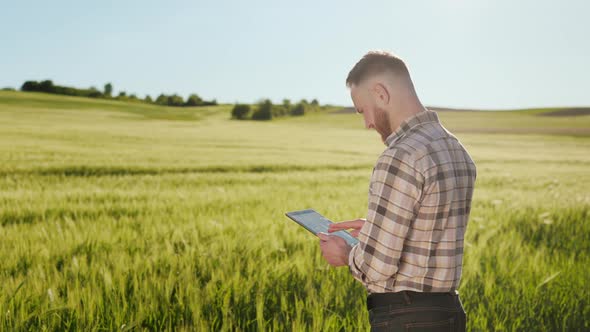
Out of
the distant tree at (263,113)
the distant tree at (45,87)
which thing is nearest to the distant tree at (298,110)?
the distant tree at (263,113)

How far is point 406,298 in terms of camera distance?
1.45 meters

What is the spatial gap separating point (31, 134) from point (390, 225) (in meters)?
27.4

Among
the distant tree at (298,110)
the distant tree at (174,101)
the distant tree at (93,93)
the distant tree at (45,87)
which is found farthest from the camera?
the distant tree at (174,101)

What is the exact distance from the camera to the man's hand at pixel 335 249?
1503 mm

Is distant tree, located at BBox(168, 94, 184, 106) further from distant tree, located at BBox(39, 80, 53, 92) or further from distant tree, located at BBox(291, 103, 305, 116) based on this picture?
distant tree, located at BBox(291, 103, 305, 116)

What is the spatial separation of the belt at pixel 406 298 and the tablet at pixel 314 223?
0.20m

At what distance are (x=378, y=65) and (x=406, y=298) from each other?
751mm

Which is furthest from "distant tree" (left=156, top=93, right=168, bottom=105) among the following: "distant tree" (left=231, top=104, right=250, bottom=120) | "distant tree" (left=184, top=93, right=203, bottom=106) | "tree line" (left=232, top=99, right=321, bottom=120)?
"distant tree" (left=231, top=104, right=250, bottom=120)

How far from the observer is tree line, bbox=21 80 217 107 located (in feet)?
303

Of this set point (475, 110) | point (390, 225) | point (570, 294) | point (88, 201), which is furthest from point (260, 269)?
point (475, 110)

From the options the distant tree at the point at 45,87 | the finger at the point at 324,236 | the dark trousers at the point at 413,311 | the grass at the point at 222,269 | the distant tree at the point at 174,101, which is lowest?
the grass at the point at 222,269

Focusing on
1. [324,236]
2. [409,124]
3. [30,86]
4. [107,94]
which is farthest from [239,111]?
[409,124]

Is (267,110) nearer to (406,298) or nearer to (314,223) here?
(314,223)

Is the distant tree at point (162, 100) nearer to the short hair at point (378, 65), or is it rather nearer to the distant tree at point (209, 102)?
the distant tree at point (209, 102)
